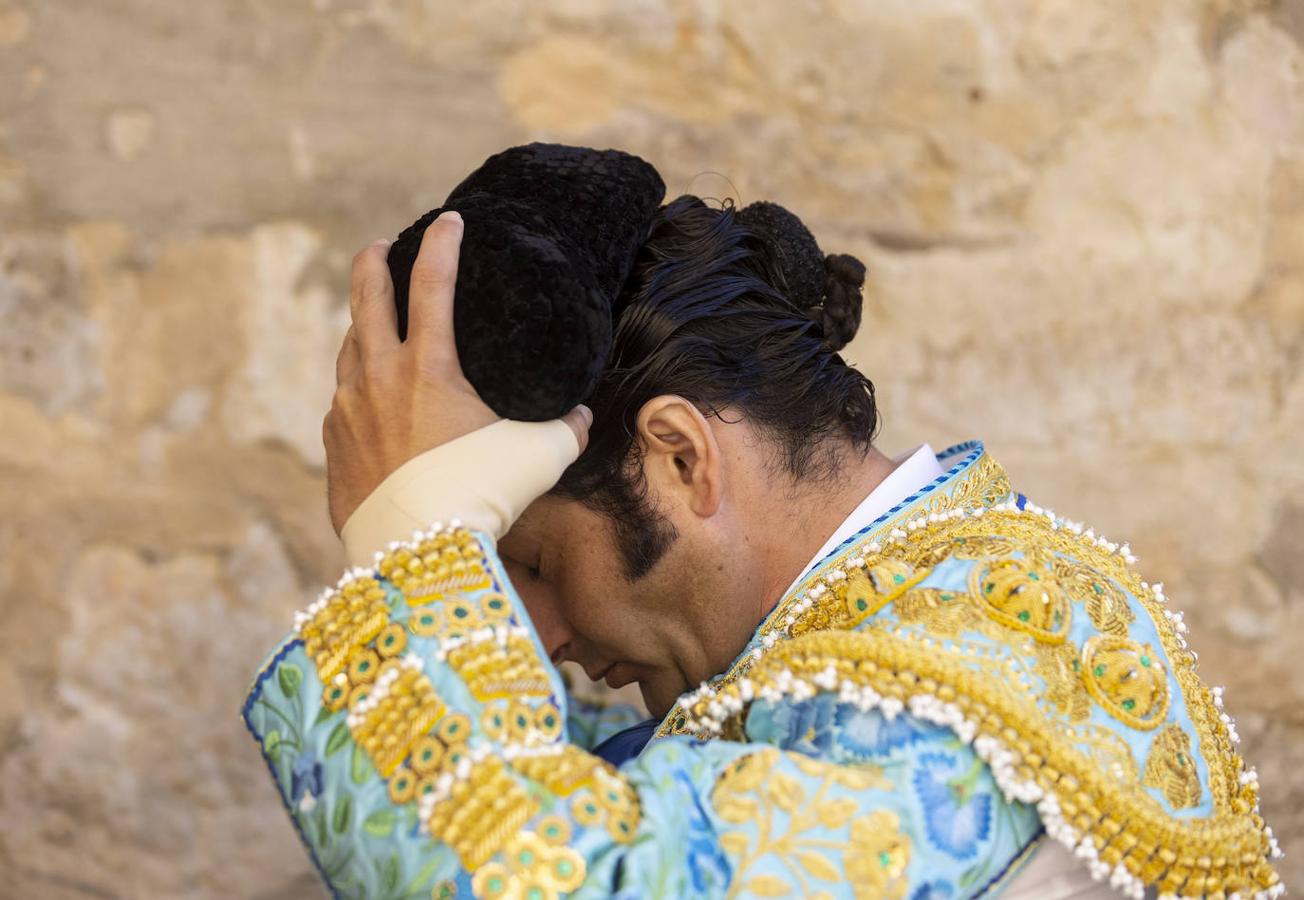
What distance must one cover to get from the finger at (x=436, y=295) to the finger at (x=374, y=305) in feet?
0.15

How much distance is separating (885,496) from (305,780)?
2.06 ft

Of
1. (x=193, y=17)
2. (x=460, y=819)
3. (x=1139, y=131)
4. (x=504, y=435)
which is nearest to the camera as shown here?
(x=460, y=819)

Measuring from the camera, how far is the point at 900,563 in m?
1.12

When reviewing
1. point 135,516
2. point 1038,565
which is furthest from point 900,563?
point 135,516

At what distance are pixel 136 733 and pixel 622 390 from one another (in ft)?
3.61

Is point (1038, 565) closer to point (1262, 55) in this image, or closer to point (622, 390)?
point (622, 390)

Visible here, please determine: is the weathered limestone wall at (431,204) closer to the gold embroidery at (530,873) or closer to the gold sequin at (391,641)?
the gold sequin at (391,641)

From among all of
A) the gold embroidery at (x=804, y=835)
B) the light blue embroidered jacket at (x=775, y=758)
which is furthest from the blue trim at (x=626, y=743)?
the gold embroidery at (x=804, y=835)

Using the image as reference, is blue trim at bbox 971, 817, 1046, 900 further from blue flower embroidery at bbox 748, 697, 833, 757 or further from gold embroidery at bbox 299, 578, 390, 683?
gold embroidery at bbox 299, 578, 390, 683

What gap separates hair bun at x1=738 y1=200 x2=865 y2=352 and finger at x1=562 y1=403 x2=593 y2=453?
1.11 feet

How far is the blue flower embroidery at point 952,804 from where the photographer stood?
37.5 inches

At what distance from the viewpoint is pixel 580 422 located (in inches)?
44.8

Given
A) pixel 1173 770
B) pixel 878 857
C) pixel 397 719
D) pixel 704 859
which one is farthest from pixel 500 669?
pixel 1173 770

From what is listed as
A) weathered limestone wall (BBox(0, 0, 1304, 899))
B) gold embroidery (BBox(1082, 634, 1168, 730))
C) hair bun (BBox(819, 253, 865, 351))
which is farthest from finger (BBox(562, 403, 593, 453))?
weathered limestone wall (BBox(0, 0, 1304, 899))
